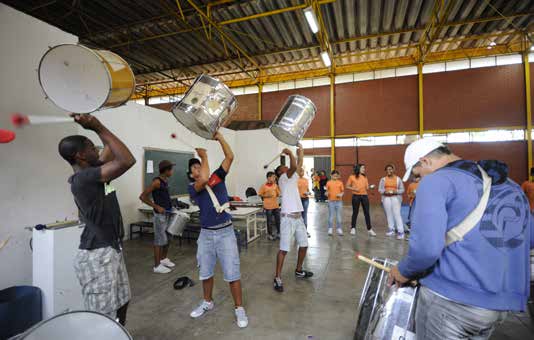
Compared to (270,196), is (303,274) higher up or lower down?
lower down

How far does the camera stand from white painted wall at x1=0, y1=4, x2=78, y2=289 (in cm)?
226

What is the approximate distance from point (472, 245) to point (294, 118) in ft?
5.85

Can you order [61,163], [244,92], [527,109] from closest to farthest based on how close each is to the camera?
1. [61,163]
2. [527,109]
3. [244,92]

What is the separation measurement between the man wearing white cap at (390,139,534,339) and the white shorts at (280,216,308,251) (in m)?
1.92

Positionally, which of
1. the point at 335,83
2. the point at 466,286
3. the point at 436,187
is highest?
the point at 335,83

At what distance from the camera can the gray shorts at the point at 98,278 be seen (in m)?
1.58

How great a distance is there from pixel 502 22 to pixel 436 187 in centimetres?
980

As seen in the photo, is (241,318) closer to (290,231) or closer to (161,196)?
(290,231)

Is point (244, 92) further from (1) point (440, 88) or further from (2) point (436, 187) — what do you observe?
(2) point (436, 187)

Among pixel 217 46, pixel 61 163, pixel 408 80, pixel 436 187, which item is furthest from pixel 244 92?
pixel 436 187

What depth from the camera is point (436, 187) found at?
1.13 metres

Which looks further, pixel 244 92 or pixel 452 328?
pixel 244 92

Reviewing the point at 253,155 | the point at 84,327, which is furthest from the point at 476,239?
the point at 253,155

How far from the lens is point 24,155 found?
2.38 m
